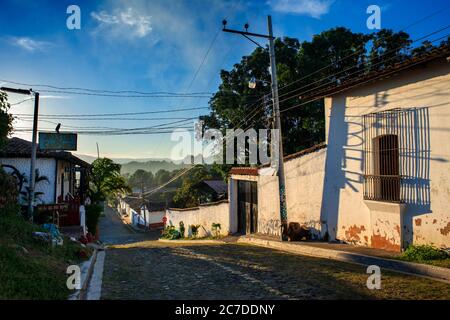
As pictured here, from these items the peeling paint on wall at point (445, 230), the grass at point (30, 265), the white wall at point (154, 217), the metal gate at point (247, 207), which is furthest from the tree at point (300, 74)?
the white wall at point (154, 217)

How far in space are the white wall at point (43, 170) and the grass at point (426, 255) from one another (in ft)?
52.6

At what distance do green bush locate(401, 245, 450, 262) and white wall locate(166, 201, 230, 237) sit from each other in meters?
12.0

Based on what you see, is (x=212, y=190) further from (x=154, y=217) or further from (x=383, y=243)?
(x=383, y=243)

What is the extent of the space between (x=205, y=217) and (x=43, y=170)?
10092mm

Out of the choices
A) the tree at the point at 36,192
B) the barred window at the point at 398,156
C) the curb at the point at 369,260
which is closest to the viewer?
the curb at the point at 369,260

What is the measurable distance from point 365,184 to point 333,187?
4.68ft

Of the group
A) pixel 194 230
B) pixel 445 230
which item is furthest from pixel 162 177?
pixel 445 230

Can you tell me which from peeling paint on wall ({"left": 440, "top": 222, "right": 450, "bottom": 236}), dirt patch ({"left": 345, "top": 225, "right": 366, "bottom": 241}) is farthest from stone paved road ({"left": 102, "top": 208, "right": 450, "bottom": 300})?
dirt patch ({"left": 345, "top": 225, "right": 366, "bottom": 241})

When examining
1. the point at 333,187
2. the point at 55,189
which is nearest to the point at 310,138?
the point at 333,187

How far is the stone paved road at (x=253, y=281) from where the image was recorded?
587cm

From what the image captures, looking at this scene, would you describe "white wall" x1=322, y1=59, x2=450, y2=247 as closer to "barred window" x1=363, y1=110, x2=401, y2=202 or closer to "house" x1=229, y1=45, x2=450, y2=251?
"house" x1=229, y1=45, x2=450, y2=251

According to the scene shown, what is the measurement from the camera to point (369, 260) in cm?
877

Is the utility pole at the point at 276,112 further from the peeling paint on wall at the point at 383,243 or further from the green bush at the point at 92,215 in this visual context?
the green bush at the point at 92,215

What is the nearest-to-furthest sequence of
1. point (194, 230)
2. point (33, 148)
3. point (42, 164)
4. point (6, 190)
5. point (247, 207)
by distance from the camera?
1. point (6, 190)
2. point (33, 148)
3. point (42, 164)
4. point (247, 207)
5. point (194, 230)
